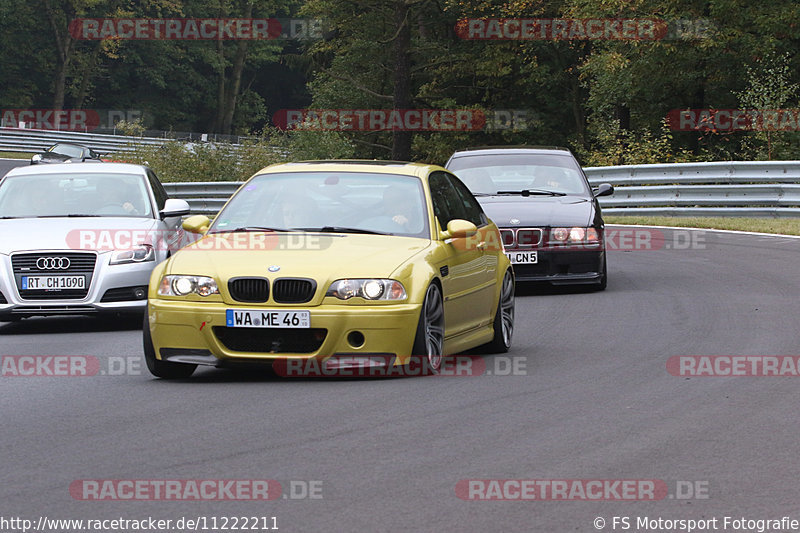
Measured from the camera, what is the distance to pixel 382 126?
53.6 meters

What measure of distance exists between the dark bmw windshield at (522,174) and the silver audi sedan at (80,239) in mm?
3905

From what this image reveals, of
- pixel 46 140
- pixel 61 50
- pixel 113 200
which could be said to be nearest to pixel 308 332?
pixel 113 200

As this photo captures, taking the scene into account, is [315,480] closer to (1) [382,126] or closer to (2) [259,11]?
(1) [382,126]

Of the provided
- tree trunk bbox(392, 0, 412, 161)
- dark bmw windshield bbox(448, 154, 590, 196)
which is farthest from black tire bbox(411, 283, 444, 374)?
tree trunk bbox(392, 0, 412, 161)

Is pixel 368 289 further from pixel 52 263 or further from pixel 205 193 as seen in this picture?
pixel 205 193

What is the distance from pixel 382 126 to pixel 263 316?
4513 centimetres

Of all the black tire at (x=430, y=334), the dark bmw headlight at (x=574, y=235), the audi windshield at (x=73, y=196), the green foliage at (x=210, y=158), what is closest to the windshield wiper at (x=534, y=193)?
the dark bmw headlight at (x=574, y=235)

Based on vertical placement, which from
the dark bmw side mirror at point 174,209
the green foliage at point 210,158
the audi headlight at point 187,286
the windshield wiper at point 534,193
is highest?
the audi headlight at point 187,286

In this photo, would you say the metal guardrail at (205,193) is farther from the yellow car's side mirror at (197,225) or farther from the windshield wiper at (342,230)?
the windshield wiper at (342,230)

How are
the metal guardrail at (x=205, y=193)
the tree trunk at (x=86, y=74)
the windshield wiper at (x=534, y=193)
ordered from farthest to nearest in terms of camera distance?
1. the tree trunk at (x=86, y=74)
2. the metal guardrail at (x=205, y=193)
3. the windshield wiper at (x=534, y=193)

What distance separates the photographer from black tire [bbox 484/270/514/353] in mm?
10773

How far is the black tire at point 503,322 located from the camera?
35.3ft

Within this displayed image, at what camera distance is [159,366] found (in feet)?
30.4

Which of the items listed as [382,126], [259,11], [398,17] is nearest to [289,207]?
[398,17]
